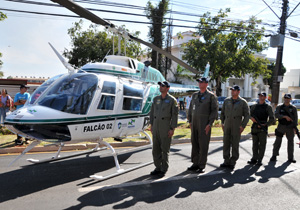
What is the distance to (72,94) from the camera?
495 centimetres

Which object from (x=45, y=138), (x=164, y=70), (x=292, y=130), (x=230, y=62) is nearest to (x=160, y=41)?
(x=164, y=70)

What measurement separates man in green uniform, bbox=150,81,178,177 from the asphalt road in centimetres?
30

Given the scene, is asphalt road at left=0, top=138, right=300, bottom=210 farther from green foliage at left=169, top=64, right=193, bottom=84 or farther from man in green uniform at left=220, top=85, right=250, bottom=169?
green foliage at left=169, top=64, right=193, bottom=84

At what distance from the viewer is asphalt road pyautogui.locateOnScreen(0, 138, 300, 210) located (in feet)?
12.8

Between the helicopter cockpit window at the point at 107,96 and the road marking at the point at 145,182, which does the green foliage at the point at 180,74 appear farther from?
the road marking at the point at 145,182

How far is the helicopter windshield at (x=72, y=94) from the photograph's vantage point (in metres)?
4.81

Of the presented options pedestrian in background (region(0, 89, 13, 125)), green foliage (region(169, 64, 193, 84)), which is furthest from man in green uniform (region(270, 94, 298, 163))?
green foliage (region(169, 64, 193, 84))

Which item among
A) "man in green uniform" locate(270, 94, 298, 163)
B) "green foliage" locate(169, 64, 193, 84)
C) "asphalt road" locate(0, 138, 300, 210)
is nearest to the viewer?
"asphalt road" locate(0, 138, 300, 210)

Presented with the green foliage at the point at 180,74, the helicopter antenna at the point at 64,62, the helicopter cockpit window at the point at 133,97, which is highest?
the green foliage at the point at 180,74

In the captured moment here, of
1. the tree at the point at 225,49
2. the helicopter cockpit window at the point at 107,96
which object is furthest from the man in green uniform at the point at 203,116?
the tree at the point at 225,49

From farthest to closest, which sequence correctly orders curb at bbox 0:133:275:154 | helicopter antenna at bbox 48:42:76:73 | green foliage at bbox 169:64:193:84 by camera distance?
A: green foliage at bbox 169:64:193:84 → curb at bbox 0:133:275:154 → helicopter antenna at bbox 48:42:76:73

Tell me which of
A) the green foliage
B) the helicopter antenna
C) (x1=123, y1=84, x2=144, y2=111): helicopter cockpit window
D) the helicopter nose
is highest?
the green foliage

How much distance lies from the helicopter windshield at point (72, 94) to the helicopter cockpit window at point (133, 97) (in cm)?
95

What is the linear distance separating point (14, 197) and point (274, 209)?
4057 millimetres
